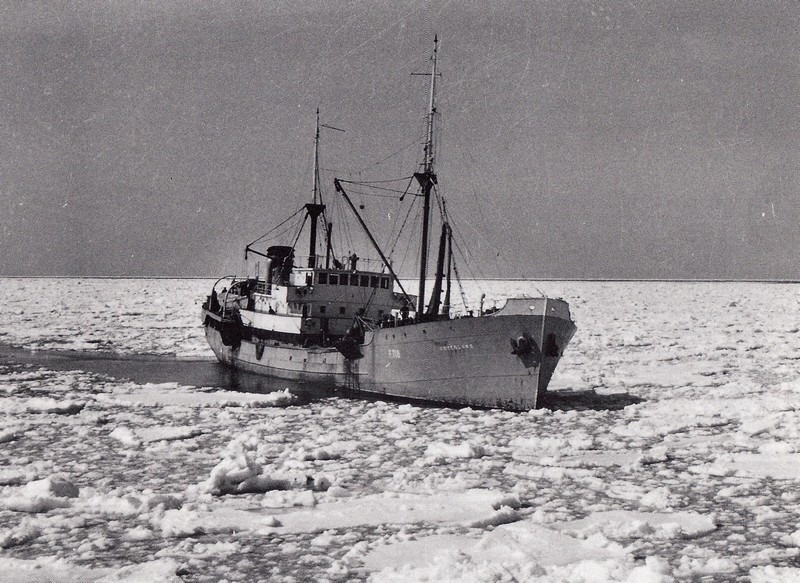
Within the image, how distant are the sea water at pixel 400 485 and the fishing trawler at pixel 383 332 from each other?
1.07 m

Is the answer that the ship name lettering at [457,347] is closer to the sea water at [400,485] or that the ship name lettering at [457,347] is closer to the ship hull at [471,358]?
the ship hull at [471,358]

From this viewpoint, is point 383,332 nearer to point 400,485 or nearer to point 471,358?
point 471,358

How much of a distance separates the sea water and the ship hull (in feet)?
2.87

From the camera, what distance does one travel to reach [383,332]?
17766 mm

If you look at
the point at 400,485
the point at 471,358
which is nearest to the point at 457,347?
the point at 471,358

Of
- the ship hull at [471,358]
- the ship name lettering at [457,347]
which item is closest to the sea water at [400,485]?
the ship hull at [471,358]

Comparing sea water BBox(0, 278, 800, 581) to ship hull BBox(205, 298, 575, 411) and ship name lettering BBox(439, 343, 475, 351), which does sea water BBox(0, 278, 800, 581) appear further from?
ship name lettering BBox(439, 343, 475, 351)

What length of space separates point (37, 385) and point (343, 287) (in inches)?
369

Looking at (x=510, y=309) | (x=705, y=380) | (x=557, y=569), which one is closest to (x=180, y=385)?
(x=510, y=309)

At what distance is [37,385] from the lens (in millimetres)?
18516

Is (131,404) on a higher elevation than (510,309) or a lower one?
lower

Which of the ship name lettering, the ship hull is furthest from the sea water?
the ship name lettering

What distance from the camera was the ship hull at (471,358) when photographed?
15305mm

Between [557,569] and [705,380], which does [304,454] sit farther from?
[705,380]
